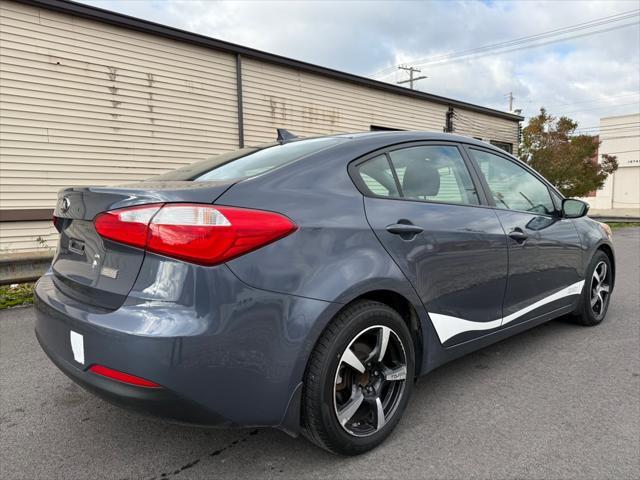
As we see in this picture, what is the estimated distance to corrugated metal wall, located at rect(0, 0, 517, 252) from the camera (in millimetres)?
6824

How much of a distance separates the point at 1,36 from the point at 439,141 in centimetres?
688

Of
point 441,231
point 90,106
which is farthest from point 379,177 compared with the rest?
point 90,106

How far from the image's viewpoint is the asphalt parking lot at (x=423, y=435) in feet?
6.95

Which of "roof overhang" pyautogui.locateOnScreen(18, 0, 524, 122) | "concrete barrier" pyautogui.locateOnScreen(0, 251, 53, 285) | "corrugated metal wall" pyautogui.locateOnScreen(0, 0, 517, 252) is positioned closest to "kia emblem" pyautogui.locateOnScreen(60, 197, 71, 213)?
"concrete barrier" pyautogui.locateOnScreen(0, 251, 53, 285)

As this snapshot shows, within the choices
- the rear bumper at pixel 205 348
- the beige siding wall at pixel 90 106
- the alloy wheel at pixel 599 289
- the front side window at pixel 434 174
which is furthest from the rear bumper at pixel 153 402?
the beige siding wall at pixel 90 106

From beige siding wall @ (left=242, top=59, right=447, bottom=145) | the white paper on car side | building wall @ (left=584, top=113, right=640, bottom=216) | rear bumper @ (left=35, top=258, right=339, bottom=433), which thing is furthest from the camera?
building wall @ (left=584, top=113, right=640, bottom=216)

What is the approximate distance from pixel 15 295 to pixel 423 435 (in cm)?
532

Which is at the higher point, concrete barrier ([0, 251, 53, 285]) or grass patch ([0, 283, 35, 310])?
concrete barrier ([0, 251, 53, 285])

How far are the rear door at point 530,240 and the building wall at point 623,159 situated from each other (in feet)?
138

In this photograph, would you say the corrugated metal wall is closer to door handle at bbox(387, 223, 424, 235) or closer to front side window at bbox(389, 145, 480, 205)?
front side window at bbox(389, 145, 480, 205)

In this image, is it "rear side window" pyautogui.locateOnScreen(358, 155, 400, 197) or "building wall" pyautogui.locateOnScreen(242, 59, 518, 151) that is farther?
"building wall" pyautogui.locateOnScreen(242, 59, 518, 151)

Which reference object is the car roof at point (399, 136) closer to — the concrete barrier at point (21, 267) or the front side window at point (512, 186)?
the front side window at point (512, 186)

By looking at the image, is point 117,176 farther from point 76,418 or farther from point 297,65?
point 76,418

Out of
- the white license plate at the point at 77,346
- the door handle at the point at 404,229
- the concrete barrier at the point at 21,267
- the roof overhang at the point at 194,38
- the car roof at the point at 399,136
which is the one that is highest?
the roof overhang at the point at 194,38
